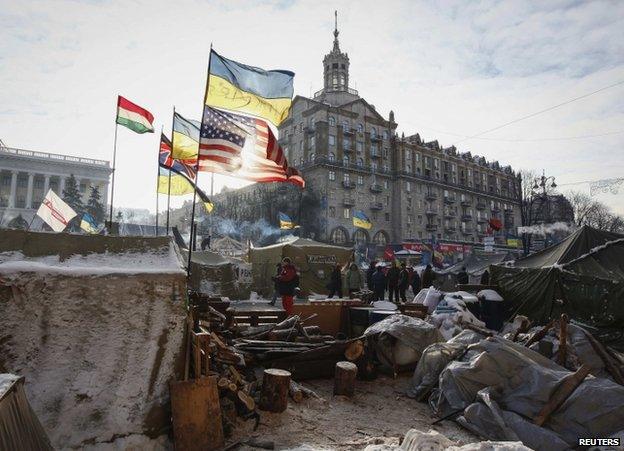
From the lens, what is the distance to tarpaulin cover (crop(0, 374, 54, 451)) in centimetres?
226

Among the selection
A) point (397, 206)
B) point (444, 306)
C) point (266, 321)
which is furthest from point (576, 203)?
point (266, 321)

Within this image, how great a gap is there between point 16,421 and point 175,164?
10600 mm

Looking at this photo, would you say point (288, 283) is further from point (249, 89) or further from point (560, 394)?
point (560, 394)

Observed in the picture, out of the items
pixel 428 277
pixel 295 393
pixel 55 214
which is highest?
pixel 55 214

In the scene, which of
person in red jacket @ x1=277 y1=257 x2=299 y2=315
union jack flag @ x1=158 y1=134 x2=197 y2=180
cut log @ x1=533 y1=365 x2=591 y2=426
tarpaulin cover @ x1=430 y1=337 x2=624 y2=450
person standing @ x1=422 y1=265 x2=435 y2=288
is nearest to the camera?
tarpaulin cover @ x1=430 y1=337 x2=624 y2=450

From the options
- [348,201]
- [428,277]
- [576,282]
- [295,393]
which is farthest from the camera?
[348,201]

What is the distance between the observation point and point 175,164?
12.2 meters

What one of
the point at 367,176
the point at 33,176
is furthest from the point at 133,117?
the point at 33,176

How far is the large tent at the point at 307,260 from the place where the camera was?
19.4m

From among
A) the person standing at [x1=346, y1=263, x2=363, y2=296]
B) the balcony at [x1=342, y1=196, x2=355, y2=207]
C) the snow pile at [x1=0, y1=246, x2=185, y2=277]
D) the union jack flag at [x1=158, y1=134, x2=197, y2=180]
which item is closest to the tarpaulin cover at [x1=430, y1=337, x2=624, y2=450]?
the snow pile at [x1=0, y1=246, x2=185, y2=277]

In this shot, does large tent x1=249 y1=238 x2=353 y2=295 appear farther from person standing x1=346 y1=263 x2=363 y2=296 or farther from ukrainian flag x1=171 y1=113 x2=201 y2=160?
ukrainian flag x1=171 y1=113 x2=201 y2=160

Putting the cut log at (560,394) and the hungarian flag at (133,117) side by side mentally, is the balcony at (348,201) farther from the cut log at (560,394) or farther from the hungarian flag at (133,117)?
the cut log at (560,394)

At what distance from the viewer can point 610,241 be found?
11242 millimetres

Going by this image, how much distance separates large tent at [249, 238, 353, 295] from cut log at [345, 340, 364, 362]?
476 inches
